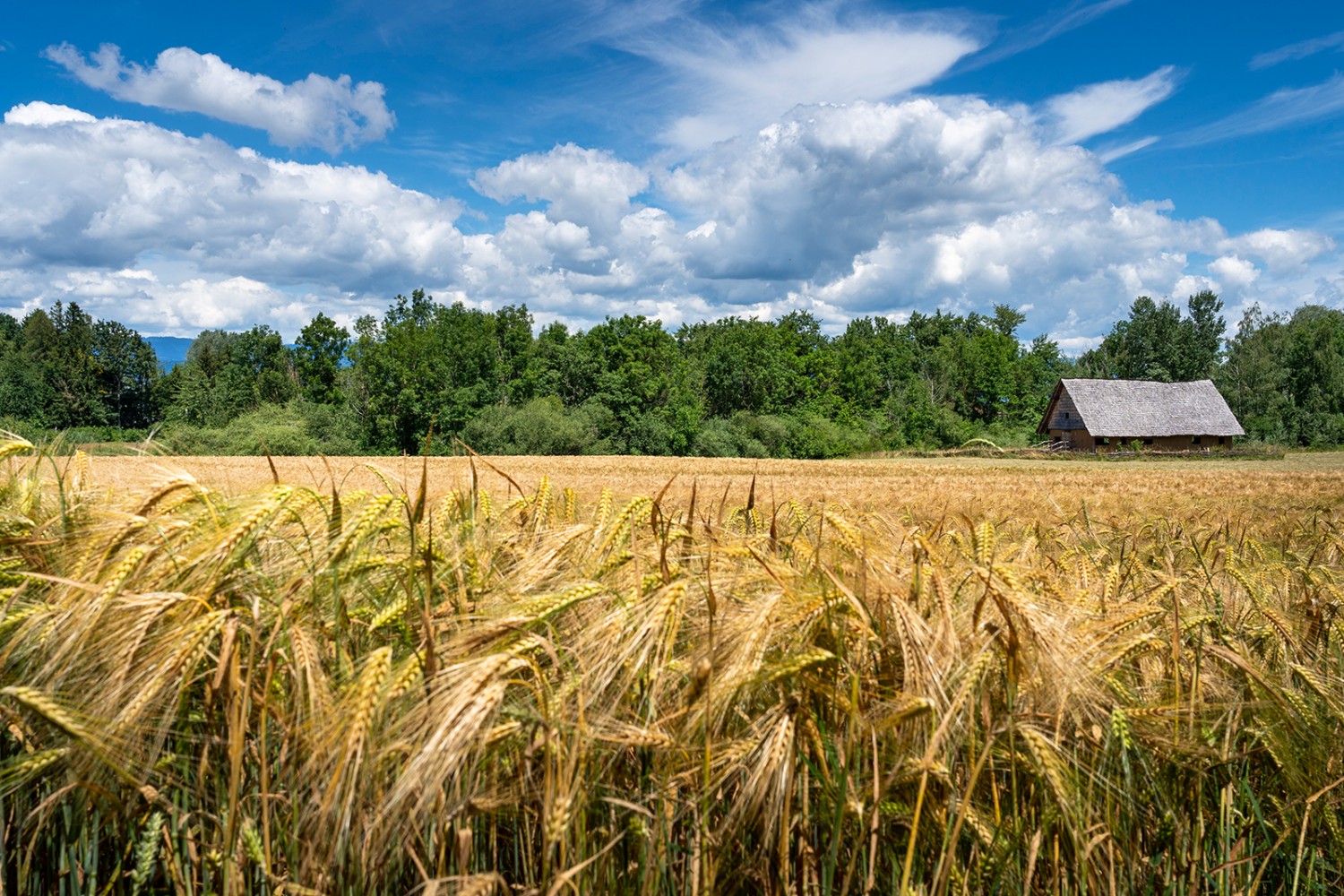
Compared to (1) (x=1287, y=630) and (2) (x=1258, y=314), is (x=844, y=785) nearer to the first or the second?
(1) (x=1287, y=630)

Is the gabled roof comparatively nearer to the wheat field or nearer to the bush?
the bush

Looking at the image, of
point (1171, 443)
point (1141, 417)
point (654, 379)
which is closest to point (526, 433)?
point (654, 379)

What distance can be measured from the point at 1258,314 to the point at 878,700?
4017 inches

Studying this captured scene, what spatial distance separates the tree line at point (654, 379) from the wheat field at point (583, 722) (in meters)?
35.6

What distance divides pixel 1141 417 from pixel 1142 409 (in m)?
0.90

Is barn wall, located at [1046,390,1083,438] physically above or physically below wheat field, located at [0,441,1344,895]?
above

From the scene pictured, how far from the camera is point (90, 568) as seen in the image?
1.82 metres

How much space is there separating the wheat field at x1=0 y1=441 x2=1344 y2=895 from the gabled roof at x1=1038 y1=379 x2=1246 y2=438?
61.2 m

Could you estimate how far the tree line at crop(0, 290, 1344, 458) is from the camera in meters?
54.1

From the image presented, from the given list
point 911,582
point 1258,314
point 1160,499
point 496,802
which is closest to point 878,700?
point 911,582

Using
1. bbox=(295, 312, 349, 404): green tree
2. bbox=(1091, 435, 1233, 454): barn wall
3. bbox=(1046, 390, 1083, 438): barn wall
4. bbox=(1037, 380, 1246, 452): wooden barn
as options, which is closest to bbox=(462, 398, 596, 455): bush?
bbox=(295, 312, 349, 404): green tree

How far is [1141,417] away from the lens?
59.1 metres

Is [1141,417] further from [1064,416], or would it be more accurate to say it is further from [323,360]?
[323,360]

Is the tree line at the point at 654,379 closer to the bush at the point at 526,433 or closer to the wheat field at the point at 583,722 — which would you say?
the bush at the point at 526,433
